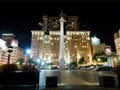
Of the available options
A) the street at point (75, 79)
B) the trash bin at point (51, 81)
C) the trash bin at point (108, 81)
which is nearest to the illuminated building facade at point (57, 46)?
the street at point (75, 79)

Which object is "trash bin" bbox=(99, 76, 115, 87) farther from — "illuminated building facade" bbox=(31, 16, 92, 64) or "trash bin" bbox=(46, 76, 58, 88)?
"illuminated building facade" bbox=(31, 16, 92, 64)

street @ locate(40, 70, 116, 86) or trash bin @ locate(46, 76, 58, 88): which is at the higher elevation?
trash bin @ locate(46, 76, 58, 88)

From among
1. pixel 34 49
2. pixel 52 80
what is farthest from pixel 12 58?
pixel 52 80

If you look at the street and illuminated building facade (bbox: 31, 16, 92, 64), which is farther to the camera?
illuminated building facade (bbox: 31, 16, 92, 64)

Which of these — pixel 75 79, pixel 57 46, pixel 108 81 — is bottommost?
pixel 75 79

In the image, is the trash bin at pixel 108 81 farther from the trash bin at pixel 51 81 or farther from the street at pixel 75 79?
the trash bin at pixel 51 81

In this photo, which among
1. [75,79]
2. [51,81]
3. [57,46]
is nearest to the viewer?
[51,81]

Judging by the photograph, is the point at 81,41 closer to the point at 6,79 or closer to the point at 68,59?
the point at 68,59

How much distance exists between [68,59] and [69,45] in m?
13.1

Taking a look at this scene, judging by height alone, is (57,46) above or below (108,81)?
above

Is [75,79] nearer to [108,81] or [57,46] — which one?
[108,81]

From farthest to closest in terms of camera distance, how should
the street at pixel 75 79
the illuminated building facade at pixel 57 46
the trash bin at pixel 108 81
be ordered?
the illuminated building facade at pixel 57 46 → the street at pixel 75 79 → the trash bin at pixel 108 81

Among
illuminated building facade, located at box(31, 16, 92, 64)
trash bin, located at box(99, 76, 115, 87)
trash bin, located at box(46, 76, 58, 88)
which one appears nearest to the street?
trash bin, located at box(46, 76, 58, 88)

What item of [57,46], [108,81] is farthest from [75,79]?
[57,46]
